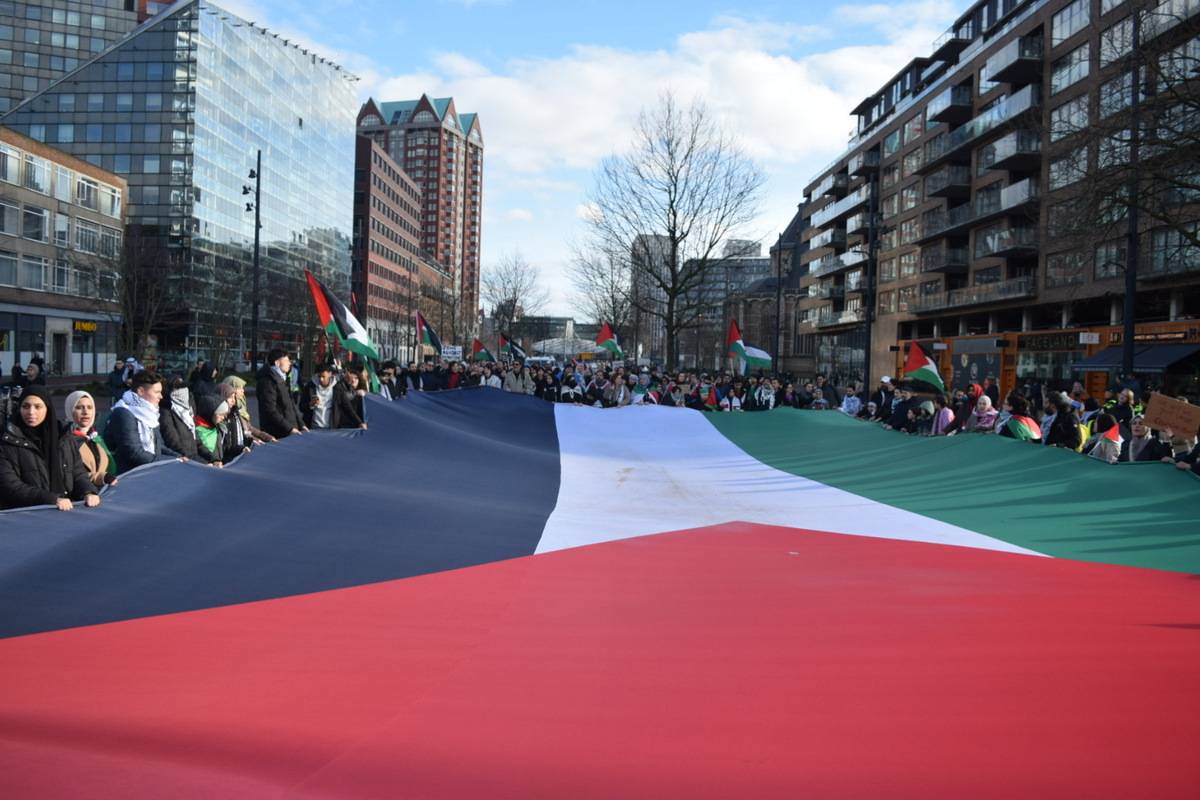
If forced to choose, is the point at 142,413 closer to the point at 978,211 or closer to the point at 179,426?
the point at 179,426

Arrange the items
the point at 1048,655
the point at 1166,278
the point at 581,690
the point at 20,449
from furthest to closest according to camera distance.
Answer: the point at 1166,278 < the point at 20,449 < the point at 1048,655 < the point at 581,690

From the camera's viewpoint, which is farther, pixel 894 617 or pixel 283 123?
pixel 283 123

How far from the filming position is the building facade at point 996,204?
35.0 meters

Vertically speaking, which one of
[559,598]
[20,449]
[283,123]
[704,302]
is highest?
[283,123]

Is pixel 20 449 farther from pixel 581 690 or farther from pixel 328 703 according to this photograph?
pixel 581 690

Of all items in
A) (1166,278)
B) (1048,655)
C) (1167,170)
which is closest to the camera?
(1048,655)

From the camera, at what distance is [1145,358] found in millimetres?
38938

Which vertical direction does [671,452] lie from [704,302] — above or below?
below

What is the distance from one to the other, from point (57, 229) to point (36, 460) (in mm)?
60431

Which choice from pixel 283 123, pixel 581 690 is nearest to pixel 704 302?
pixel 581 690

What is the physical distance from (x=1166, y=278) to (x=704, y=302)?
65.2 feet

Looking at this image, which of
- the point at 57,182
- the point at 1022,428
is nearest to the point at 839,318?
the point at 57,182

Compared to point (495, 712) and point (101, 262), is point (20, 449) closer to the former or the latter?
point (495, 712)

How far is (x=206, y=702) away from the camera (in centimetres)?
403
